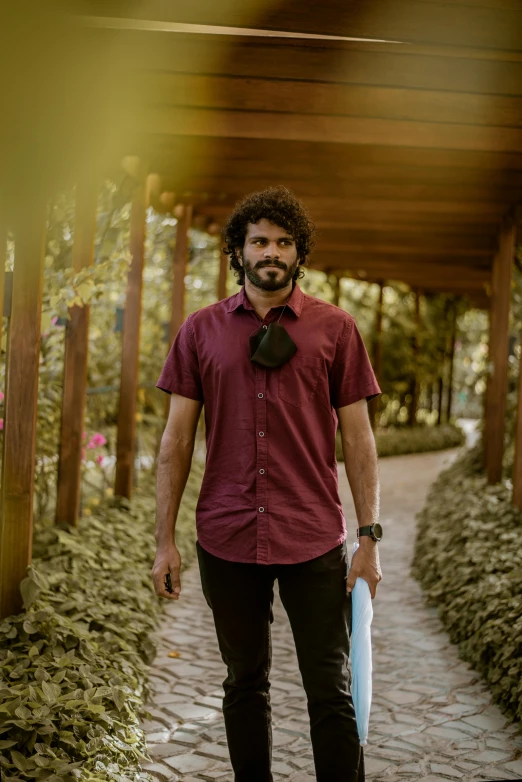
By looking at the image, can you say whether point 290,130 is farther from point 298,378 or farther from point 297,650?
point 297,650

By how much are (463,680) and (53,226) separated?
3306 mm

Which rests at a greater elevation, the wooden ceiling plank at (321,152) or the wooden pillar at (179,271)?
the wooden ceiling plank at (321,152)

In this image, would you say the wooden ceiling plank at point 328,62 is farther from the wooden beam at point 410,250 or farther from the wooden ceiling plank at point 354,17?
the wooden beam at point 410,250

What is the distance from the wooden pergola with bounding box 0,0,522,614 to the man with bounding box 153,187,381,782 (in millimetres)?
1301

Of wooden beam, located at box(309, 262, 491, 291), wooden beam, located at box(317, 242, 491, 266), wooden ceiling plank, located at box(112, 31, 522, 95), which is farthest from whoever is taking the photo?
wooden beam, located at box(309, 262, 491, 291)

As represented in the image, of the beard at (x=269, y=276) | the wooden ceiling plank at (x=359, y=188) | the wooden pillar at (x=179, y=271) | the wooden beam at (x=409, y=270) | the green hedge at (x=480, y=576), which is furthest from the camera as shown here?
the wooden beam at (x=409, y=270)

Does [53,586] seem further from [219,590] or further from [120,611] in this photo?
[219,590]

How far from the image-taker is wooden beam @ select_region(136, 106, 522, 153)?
497 centimetres

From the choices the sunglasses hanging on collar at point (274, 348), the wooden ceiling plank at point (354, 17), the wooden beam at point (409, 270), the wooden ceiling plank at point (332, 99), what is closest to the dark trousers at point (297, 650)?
the sunglasses hanging on collar at point (274, 348)

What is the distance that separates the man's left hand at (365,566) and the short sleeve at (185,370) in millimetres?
666

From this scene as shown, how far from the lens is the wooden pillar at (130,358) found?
628cm

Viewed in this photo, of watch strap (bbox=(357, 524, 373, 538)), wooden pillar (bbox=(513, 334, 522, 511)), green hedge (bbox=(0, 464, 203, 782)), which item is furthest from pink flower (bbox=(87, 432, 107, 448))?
watch strap (bbox=(357, 524, 373, 538))

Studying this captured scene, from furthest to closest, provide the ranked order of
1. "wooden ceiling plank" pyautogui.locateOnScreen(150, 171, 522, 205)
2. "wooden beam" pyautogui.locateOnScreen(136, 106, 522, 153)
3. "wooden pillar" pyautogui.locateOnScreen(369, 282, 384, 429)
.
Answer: "wooden pillar" pyautogui.locateOnScreen(369, 282, 384, 429) → "wooden ceiling plank" pyautogui.locateOnScreen(150, 171, 522, 205) → "wooden beam" pyautogui.locateOnScreen(136, 106, 522, 153)

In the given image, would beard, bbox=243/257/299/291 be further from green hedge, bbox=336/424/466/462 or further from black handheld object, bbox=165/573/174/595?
green hedge, bbox=336/424/466/462
